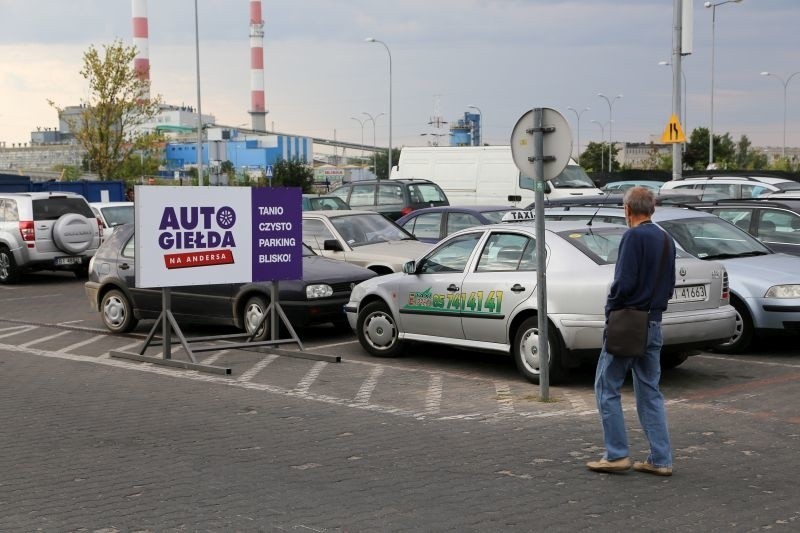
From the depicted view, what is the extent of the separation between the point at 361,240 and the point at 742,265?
19.6 ft

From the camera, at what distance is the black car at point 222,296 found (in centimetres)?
1284

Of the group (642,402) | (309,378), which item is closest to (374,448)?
(642,402)

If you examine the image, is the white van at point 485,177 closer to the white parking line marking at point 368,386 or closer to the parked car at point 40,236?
the parked car at point 40,236

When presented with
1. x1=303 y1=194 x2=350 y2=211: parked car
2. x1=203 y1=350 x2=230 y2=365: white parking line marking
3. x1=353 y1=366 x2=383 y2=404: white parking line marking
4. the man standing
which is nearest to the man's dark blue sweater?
the man standing

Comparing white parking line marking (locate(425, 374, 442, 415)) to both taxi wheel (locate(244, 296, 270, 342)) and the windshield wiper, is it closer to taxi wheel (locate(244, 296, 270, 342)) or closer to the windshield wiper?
taxi wheel (locate(244, 296, 270, 342))

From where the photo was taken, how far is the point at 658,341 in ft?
21.4

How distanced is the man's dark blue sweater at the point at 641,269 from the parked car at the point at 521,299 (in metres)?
2.85

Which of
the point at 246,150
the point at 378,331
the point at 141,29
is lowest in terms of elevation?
the point at 378,331

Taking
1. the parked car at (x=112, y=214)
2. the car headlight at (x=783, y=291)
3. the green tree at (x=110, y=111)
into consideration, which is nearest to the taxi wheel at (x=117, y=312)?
the car headlight at (x=783, y=291)

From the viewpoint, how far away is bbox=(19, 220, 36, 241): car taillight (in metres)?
22.6

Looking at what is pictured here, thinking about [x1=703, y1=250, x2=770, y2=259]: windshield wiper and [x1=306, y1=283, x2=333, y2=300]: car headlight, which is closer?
[x1=703, y1=250, x2=770, y2=259]: windshield wiper

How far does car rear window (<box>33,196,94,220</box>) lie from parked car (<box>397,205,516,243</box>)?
28.7ft

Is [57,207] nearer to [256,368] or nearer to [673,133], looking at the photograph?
[256,368]

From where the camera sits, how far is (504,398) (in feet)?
30.9
